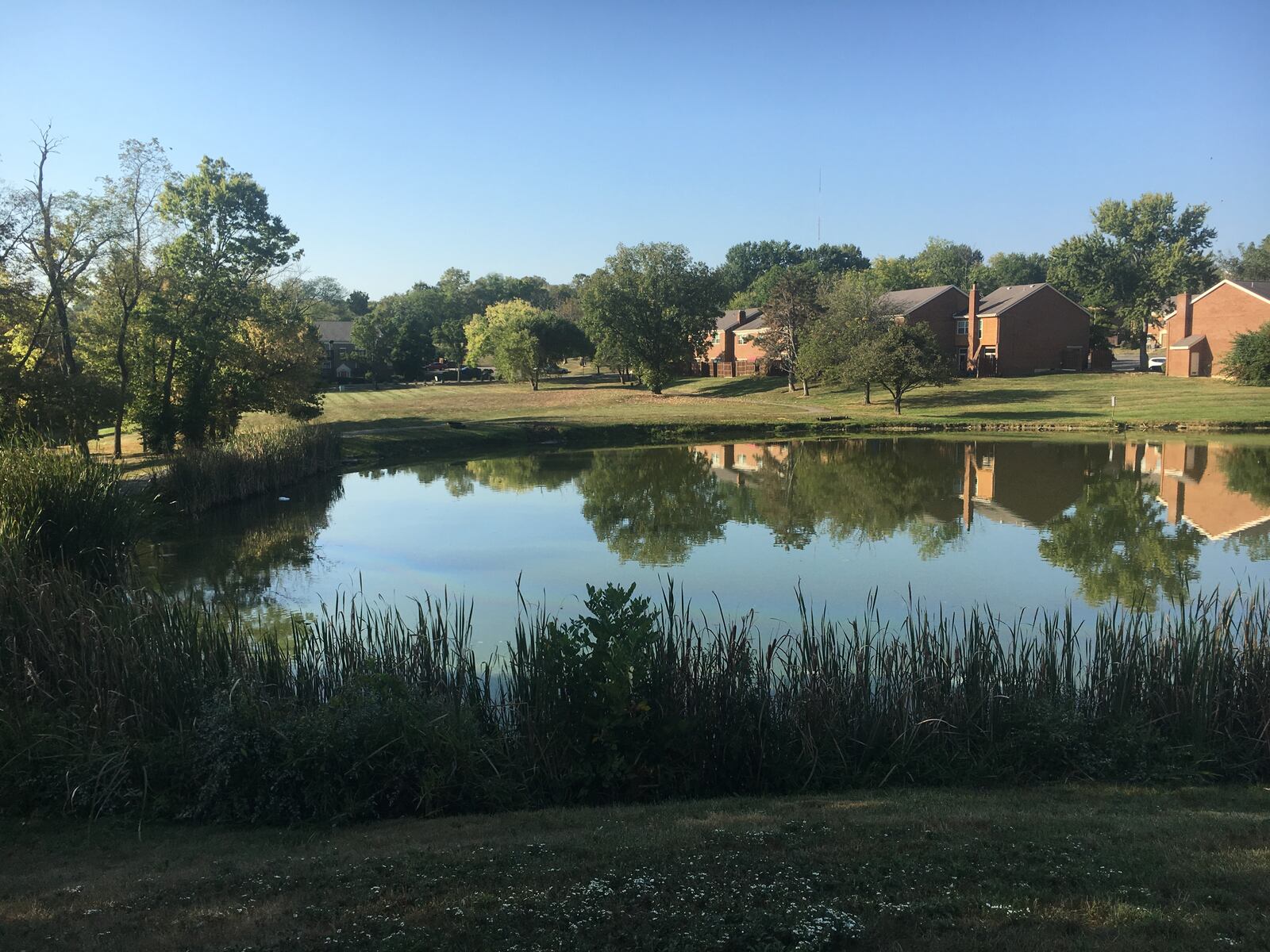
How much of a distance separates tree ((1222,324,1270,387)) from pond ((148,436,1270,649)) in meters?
18.3

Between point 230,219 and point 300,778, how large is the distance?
31.9 metres

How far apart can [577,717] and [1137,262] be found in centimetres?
8344

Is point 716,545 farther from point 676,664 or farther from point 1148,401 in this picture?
point 1148,401

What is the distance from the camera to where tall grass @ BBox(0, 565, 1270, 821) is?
728cm

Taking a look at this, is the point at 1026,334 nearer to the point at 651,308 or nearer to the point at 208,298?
the point at 651,308

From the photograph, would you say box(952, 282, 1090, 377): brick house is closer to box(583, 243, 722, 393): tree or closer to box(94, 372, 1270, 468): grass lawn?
box(94, 372, 1270, 468): grass lawn

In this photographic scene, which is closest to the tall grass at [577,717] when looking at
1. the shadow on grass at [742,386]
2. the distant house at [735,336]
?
the shadow on grass at [742,386]

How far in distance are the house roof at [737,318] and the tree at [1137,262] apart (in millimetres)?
24356

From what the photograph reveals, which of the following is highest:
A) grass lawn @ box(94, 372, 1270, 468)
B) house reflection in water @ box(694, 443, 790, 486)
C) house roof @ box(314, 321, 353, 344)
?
house roof @ box(314, 321, 353, 344)

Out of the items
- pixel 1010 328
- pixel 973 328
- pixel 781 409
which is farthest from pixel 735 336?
pixel 781 409

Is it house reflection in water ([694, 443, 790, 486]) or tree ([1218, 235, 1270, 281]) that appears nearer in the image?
house reflection in water ([694, 443, 790, 486])

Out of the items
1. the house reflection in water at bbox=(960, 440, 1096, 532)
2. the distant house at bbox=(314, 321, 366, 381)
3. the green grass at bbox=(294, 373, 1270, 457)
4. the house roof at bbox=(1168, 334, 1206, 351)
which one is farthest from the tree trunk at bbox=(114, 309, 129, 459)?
the house roof at bbox=(1168, 334, 1206, 351)

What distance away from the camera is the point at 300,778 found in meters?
7.09

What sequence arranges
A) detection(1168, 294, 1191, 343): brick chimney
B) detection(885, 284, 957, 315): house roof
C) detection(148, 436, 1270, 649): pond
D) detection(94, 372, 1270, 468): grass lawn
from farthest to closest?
detection(885, 284, 957, 315): house roof < detection(1168, 294, 1191, 343): brick chimney < detection(94, 372, 1270, 468): grass lawn < detection(148, 436, 1270, 649): pond
